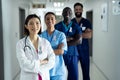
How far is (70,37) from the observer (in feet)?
9.77

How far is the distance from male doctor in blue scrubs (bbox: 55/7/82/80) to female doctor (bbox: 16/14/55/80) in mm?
933

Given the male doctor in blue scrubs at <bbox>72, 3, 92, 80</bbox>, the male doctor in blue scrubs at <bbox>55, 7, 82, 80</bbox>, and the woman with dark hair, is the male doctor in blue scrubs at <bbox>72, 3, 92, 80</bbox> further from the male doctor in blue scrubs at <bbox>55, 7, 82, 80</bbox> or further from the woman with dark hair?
the woman with dark hair

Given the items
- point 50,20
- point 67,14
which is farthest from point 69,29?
point 50,20

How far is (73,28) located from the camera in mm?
2992

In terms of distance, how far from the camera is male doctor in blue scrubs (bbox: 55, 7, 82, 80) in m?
2.92

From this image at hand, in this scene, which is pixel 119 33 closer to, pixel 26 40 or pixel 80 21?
pixel 80 21

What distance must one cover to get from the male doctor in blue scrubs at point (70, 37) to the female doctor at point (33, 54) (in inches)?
36.7

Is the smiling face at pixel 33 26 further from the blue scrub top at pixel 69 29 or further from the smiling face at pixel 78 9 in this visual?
the smiling face at pixel 78 9

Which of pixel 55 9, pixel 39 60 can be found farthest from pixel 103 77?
pixel 55 9

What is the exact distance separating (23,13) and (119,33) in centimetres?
415

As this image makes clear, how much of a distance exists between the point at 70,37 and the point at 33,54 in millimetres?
1143

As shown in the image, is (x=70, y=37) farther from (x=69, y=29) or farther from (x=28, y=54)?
(x=28, y=54)

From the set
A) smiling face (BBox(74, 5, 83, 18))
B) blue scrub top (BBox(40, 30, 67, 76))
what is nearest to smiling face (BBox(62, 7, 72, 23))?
smiling face (BBox(74, 5, 83, 18))

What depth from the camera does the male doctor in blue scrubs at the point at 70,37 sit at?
9.59 ft
